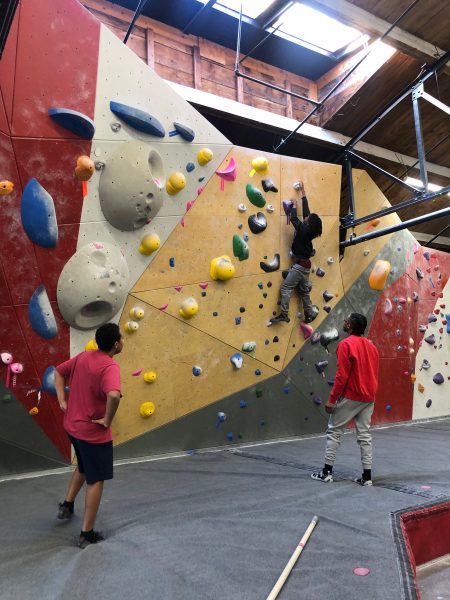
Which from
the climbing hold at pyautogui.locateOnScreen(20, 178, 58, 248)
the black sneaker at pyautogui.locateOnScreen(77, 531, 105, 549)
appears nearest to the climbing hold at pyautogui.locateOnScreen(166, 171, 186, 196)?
the climbing hold at pyautogui.locateOnScreen(20, 178, 58, 248)

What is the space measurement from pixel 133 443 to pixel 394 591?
257 cm

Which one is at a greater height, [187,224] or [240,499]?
[187,224]

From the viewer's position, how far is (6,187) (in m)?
2.99

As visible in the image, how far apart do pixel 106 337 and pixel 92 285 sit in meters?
1.48

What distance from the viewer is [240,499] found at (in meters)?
2.52

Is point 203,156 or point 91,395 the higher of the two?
point 203,156

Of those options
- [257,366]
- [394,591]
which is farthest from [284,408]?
[394,591]

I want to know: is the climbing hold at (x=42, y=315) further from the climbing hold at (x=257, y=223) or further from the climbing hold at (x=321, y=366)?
the climbing hold at (x=321, y=366)

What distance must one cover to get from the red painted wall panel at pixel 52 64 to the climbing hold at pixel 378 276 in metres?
3.94

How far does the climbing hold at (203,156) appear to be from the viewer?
4.15 m

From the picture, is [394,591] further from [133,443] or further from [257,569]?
[133,443]

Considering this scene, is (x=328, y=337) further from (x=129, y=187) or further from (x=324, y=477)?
(x=129, y=187)

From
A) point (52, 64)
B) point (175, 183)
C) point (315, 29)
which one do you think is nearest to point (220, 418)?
point (175, 183)

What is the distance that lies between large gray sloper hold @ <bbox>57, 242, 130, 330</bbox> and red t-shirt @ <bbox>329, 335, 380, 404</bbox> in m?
1.74
